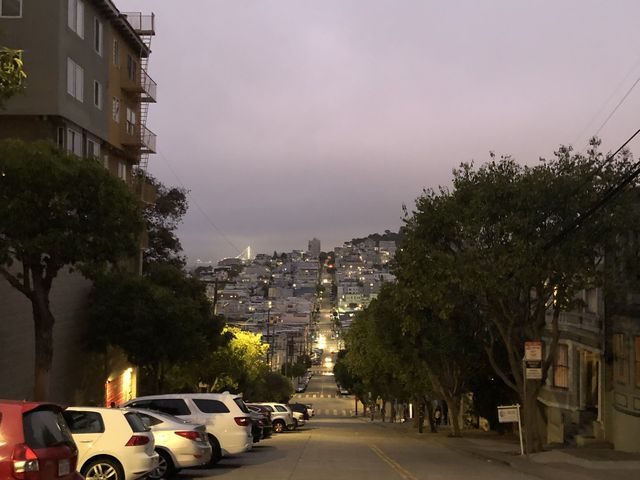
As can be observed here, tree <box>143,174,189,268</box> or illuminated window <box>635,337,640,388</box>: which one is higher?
tree <box>143,174,189,268</box>

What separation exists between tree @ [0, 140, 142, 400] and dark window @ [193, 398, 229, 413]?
446 centimetres

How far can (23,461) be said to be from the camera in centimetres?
845

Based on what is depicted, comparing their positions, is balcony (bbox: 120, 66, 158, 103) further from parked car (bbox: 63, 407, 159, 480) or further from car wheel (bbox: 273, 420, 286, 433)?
parked car (bbox: 63, 407, 159, 480)

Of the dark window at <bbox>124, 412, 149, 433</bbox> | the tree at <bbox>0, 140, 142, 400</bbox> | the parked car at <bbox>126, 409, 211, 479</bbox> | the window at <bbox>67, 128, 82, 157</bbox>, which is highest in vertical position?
the window at <bbox>67, 128, 82, 157</bbox>

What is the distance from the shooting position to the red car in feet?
27.6

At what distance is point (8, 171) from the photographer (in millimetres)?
18375

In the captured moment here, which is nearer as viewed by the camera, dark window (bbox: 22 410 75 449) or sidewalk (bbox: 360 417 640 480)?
→ dark window (bbox: 22 410 75 449)

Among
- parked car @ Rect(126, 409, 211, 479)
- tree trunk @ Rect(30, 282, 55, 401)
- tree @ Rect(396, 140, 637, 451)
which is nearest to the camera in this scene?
parked car @ Rect(126, 409, 211, 479)

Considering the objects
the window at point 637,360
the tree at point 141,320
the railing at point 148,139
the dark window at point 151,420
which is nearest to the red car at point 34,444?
the dark window at point 151,420

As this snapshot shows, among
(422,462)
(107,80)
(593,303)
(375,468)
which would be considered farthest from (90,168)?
(107,80)

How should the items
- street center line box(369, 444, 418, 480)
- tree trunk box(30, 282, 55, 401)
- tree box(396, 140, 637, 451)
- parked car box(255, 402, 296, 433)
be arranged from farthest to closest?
parked car box(255, 402, 296, 433) → tree box(396, 140, 637, 451) → tree trunk box(30, 282, 55, 401) → street center line box(369, 444, 418, 480)

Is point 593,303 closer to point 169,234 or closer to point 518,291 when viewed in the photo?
point 518,291

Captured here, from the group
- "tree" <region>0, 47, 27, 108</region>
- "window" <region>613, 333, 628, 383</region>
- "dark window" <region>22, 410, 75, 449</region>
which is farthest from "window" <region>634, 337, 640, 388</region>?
"dark window" <region>22, 410, 75, 449</region>

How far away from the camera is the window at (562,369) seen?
33.4 meters
